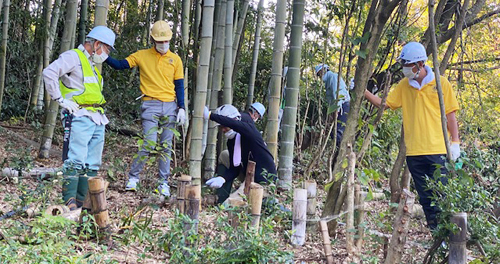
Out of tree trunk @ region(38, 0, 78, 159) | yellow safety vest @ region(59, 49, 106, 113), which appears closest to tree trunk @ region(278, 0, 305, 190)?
yellow safety vest @ region(59, 49, 106, 113)

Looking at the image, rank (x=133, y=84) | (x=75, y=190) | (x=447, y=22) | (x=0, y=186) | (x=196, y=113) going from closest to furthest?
(x=75, y=190)
(x=196, y=113)
(x=0, y=186)
(x=447, y=22)
(x=133, y=84)

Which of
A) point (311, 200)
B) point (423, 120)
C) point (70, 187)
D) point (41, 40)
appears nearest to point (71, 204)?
point (70, 187)

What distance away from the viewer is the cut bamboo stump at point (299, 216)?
371 cm

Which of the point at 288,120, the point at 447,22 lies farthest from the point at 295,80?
the point at 447,22

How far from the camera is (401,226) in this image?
3.10 m

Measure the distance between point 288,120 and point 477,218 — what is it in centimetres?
221

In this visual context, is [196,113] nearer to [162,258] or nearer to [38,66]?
[162,258]

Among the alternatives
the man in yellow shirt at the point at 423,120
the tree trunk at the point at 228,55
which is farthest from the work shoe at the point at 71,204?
the man in yellow shirt at the point at 423,120

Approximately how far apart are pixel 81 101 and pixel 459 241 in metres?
2.61

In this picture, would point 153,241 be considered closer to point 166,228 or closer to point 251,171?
point 166,228

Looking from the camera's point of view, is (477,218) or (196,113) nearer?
(477,218)

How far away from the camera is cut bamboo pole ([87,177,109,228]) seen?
315 centimetres

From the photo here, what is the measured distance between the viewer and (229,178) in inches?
200

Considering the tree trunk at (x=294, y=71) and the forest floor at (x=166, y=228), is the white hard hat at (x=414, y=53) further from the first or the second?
the tree trunk at (x=294, y=71)
